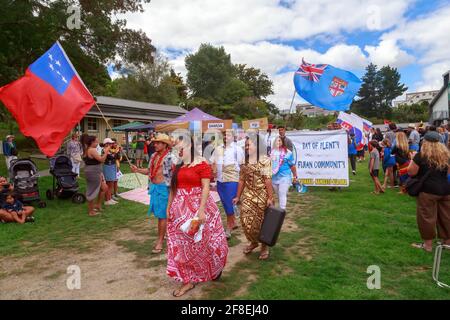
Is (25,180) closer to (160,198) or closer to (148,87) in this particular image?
(160,198)

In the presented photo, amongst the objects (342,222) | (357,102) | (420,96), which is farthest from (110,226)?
(420,96)

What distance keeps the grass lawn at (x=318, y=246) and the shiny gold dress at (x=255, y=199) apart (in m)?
0.46

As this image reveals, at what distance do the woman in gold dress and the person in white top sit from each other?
3.06 feet

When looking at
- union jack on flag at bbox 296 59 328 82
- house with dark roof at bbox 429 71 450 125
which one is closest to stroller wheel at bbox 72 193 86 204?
union jack on flag at bbox 296 59 328 82

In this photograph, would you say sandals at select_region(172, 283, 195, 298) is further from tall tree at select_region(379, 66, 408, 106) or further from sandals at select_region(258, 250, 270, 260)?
tall tree at select_region(379, 66, 408, 106)

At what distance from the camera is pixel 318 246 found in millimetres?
5488

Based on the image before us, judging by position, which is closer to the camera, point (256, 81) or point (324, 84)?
point (324, 84)

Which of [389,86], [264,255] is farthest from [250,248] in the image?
[389,86]

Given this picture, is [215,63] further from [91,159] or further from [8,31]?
[91,159]

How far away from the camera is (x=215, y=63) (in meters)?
61.9

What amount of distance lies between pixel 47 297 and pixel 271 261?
9.45 ft

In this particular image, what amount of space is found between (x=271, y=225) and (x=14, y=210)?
600 centimetres

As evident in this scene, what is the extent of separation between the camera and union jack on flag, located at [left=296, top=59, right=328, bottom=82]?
32.1ft

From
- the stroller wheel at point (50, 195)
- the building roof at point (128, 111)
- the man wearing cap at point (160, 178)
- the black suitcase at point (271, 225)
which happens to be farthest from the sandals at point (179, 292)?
the building roof at point (128, 111)
